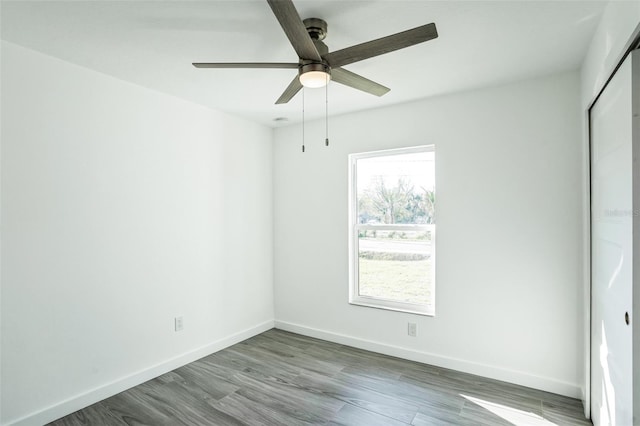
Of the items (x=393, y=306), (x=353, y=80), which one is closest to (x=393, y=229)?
(x=393, y=306)

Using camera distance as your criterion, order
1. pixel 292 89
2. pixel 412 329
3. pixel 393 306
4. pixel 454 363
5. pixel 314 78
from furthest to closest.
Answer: pixel 393 306 < pixel 412 329 < pixel 454 363 < pixel 292 89 < pixel 314 78

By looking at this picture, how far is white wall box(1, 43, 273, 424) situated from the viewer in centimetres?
225

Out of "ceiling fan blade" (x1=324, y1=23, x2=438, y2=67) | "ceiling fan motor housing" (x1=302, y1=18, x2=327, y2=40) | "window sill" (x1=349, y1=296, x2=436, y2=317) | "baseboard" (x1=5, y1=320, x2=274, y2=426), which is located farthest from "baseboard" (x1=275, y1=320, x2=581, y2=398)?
"ceiling fan motor housing" (x1=302, y1=18, x2=327, y2=40)

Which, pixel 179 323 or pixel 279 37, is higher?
pixel 279 37

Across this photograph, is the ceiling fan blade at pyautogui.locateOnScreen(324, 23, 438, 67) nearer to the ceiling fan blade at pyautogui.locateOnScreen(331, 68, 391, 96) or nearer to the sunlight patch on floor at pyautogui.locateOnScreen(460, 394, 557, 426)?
the ceiling fan blade at pyautogui.locateOnScreen(331, 68, 391, 96)

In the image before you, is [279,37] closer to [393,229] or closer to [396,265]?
[393,229]

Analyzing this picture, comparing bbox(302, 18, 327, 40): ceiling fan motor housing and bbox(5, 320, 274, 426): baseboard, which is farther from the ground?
bbox(302, 18, 327, 40): ceiling fan motor housing

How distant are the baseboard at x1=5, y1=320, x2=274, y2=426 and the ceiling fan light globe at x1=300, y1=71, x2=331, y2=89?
8.71ft

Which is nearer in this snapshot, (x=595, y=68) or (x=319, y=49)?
(x=319, y=49)

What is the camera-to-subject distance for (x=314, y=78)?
1890mm

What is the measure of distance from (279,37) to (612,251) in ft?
7.19

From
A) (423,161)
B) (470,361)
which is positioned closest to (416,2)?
(423,161)

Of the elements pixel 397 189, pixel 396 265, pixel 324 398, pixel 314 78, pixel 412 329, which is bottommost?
pixel 324 398

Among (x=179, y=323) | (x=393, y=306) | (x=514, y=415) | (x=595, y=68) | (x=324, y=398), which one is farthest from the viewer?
(x=393, y=306)
